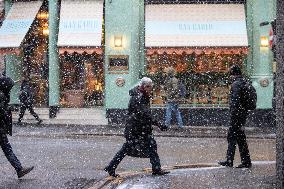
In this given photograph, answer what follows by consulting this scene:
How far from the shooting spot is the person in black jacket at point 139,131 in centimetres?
992

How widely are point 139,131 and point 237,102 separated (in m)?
2.17

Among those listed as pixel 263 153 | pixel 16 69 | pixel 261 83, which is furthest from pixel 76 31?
pixel 263 153

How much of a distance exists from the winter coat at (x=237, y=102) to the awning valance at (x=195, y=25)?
33.2 feet

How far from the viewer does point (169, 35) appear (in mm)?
21219

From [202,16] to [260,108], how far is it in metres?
4.15

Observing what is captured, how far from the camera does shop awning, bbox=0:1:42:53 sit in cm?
2164

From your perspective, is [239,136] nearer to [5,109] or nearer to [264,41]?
[5,109]

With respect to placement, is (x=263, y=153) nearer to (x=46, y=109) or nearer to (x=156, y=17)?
(x=156, y=17)

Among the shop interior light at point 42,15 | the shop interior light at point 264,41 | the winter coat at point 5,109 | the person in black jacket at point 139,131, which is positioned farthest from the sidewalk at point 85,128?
the person in black jacket at point 139,131

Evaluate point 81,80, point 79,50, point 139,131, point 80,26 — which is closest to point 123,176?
point 139,131

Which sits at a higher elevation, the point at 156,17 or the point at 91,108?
the point at 156,17

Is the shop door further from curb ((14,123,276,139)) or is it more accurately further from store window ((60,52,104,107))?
curb ((14,123,276,139))

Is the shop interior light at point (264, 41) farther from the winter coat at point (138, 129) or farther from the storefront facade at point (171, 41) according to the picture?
the winter coat at point (138, 129)

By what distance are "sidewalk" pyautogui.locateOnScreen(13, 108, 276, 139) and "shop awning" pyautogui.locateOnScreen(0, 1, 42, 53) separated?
2.91m
